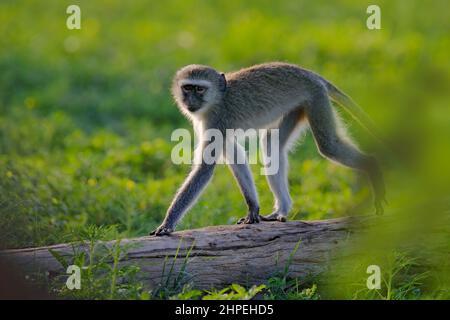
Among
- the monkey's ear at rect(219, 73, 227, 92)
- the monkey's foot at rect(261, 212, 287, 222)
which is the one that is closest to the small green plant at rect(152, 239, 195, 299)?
the monkey's foot at rect(261, 212, 287, 222)

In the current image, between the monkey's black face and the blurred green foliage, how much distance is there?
1.40m

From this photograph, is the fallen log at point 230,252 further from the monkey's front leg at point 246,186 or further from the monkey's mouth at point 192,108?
the monkey's mouth at point 192,108

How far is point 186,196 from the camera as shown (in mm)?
7023

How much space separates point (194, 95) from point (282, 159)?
3.60ft

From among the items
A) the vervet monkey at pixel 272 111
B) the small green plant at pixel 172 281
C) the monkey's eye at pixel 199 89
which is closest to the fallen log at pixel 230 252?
the small green plant at pixel 172 281

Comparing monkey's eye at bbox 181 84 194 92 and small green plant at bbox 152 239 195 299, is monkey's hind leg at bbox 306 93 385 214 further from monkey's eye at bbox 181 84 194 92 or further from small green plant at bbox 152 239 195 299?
small green plant at bbox 152 239 195 299

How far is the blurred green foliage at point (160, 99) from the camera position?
288 inches

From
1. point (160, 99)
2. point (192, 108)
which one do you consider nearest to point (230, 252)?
point (192, 108)

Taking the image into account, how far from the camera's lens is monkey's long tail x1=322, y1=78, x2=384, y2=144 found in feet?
25.2

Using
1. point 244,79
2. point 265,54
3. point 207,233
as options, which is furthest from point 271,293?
point 265,54

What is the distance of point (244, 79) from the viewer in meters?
7.82

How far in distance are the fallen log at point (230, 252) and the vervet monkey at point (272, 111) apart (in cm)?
54

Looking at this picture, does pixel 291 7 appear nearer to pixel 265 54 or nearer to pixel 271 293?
pixel 265 54

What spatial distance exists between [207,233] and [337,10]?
12858 millimetres
